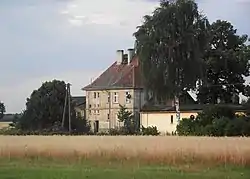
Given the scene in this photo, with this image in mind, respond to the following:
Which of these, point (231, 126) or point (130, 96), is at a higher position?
point (130, 96)

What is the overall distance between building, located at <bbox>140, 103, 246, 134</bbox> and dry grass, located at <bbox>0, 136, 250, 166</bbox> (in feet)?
126

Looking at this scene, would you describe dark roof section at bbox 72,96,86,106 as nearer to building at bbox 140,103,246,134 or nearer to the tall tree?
building at bbox 140,103,246,134

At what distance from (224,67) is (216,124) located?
22.6 metres

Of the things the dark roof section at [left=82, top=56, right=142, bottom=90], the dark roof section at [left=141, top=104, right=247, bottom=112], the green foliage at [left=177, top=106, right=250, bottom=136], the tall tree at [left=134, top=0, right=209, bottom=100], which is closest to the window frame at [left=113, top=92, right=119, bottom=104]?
the dark roof section at [left=82, top=56, right=142, bottom=90]

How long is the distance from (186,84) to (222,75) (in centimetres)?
1775

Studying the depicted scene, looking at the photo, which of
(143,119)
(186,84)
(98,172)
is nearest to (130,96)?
(143,119)

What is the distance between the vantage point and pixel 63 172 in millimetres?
21531

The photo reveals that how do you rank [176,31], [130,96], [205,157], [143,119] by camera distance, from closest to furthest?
1. [205,157]
2. [176,31]
3. [143,119]
4. [130,96]

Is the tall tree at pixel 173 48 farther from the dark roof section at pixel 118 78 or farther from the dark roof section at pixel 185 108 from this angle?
the dark roof section at pixel 118 78

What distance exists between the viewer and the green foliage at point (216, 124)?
58312 millimetres

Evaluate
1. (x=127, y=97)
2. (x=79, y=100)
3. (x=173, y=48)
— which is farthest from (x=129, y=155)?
(x=79, y=100)

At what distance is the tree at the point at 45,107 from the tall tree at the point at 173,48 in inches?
974

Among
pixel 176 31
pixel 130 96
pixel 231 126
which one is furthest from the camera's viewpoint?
pixel 130 96

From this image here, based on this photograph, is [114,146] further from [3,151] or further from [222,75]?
[222,75]
